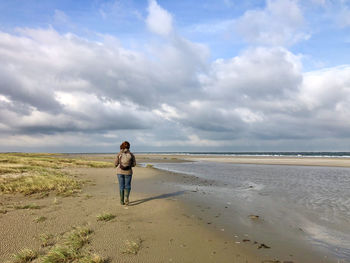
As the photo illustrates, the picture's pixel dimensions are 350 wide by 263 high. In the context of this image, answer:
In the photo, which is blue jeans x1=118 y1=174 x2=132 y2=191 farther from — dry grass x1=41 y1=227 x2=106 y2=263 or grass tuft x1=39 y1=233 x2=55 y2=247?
dry grass x1=41 y1=227 x2=106 y2=263

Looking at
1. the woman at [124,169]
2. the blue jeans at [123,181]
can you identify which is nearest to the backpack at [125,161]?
the woman at [124,169]

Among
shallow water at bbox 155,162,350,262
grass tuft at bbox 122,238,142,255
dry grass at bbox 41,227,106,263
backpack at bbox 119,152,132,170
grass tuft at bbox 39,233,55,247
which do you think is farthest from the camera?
backpack at bbox 119,152,132,170

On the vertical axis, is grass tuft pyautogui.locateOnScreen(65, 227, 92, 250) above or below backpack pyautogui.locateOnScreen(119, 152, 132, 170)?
below

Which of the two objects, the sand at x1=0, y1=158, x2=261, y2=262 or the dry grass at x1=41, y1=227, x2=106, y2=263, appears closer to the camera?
the dry grass at x1=41, y1=227, x2=106, y2=263

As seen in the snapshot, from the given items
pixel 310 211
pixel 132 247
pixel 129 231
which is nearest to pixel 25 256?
pixel 132 247

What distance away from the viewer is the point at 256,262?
206 inches

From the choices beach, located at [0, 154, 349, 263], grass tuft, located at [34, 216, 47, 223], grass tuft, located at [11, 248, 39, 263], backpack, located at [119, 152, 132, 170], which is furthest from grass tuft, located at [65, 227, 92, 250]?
backpack, located at [119, 152, 132, 170]

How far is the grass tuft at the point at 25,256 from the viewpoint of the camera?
484 centimetres

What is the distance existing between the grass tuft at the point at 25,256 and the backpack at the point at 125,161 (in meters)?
5.18

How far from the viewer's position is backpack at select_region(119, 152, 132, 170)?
1008 centimetres

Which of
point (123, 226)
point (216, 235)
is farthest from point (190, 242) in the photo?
point (123, 226)

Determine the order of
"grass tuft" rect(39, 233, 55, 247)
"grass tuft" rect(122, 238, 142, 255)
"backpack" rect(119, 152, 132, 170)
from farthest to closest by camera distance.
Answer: "backpack" rect(119, 152, 132, 170) < "grass tuft" rect(39, 233, 55, 247) < "grass tuft" rect(122, 238, 142, 255)

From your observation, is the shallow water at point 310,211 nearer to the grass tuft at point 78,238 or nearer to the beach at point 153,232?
the beach at point 153,232

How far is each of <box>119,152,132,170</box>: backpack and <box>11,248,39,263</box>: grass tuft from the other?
17.0 ft
